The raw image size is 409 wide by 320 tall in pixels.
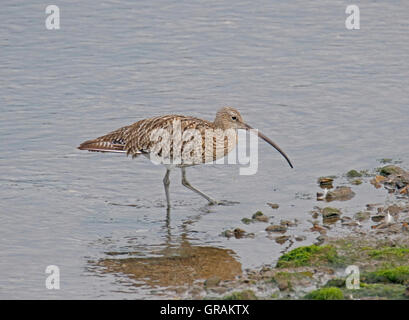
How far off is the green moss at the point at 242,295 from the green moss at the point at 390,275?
136cm

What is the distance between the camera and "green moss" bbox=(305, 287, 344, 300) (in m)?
9.28

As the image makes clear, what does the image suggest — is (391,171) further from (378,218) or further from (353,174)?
(378,218)

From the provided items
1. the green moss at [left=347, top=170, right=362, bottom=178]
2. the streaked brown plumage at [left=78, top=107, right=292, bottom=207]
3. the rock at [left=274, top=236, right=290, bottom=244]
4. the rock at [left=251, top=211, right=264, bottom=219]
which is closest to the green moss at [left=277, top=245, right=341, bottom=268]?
the rock at [left=274, top=236, right=290, bottom=244]

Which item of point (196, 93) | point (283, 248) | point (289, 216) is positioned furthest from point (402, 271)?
point (196, 93)

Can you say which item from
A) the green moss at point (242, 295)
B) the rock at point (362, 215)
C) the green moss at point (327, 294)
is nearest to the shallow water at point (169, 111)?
the rock at point (362, 215)

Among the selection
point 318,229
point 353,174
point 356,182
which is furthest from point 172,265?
point 353,174

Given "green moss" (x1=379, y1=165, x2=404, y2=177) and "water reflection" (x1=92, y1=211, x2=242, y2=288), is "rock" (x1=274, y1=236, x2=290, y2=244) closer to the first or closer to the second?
"water reflection" (x1=92, y1=211, x2=242, y2=288)

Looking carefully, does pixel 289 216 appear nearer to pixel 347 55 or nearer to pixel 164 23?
pixel 347 55

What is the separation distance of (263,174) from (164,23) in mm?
8122

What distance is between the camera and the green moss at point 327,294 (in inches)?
365

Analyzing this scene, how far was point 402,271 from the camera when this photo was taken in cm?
985

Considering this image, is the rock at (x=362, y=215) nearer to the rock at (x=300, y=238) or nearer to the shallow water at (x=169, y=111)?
the shallow water at (x=169, y=111)

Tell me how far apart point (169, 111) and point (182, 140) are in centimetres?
417
